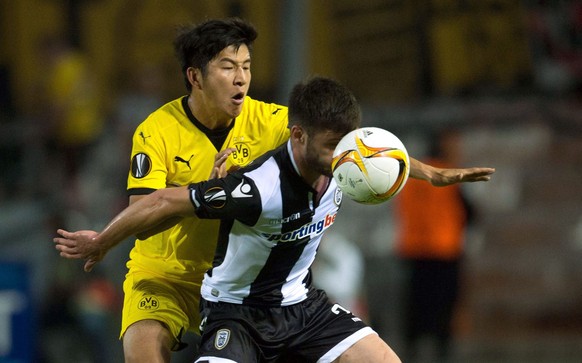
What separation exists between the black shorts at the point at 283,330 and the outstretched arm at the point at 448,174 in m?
0.78

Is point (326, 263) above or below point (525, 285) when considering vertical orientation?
above

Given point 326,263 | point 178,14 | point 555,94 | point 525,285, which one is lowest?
point 525,285

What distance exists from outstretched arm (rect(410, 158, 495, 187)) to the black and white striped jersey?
17.5 inches

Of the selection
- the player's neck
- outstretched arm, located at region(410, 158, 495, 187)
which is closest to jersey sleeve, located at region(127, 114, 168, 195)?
the player's neck

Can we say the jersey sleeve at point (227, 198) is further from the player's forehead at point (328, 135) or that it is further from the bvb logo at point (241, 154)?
the bvb logo at point (241, 154)

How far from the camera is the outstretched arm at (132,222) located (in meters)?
5.28

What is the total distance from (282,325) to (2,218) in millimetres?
6561

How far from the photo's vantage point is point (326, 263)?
10141mm

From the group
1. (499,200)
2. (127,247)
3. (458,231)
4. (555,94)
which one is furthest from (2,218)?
(555,94)

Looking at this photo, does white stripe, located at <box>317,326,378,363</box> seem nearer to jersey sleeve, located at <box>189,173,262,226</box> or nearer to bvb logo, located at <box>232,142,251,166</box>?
jersey sleeve, located at <box>189,173,262,226</box>

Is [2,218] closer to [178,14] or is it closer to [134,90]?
[134,90]

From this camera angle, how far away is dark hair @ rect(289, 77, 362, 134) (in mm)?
5289

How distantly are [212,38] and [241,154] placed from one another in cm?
59

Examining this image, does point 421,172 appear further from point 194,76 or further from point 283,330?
point 194,76
